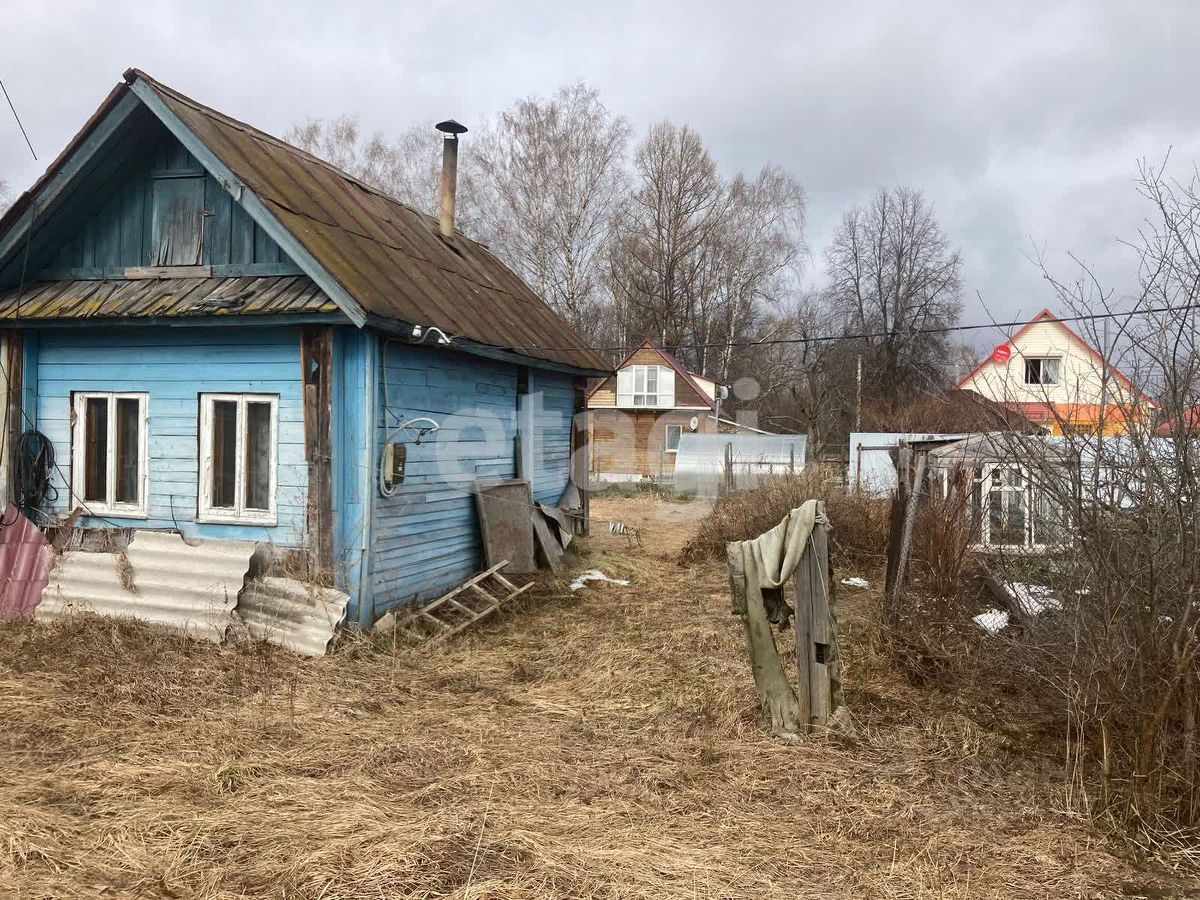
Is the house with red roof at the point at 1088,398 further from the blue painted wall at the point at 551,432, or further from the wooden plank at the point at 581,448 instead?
the wooden plank at the point at 581,448

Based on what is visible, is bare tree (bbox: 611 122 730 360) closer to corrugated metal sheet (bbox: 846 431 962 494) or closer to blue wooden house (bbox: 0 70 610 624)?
corrugated metal sheet (bbox: 846 431 962 494)

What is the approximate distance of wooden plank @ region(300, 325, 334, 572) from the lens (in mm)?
7613

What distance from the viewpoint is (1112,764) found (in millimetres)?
4180

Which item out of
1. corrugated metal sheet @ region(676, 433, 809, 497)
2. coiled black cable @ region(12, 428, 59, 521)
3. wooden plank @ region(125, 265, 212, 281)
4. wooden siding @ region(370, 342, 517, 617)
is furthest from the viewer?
corrugated metal sheet @ region(676, 433, 809, 497)

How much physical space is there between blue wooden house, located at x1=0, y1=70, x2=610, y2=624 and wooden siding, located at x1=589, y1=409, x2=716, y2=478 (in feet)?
81.6

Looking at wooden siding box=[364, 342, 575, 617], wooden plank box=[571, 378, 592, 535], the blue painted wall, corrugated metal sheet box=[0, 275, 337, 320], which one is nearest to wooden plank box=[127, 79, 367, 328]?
corrugated metal sheet box=[0, 275, 337, 320]

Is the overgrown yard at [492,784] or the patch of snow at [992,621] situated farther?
the patch of snow at [992,621]

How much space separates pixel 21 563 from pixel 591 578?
596cm

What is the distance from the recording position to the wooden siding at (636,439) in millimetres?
34094

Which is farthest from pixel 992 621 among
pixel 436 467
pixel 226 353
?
pixel 226 353

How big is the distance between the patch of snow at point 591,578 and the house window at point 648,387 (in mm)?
22766

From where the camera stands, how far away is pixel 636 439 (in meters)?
34.6

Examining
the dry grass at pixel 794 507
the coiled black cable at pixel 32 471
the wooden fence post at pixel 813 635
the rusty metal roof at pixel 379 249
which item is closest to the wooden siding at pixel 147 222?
the rusty metal roof at pixel 379 249

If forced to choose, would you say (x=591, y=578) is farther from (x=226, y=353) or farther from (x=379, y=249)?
(x=226, y=353)
